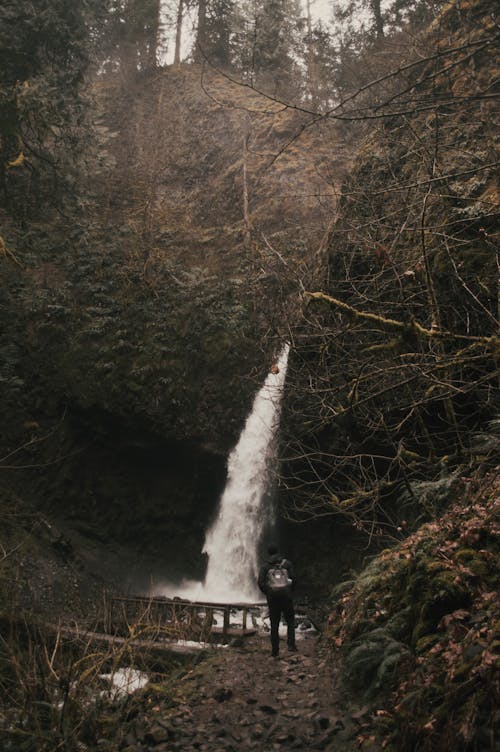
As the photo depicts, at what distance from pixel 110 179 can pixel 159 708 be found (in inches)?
888

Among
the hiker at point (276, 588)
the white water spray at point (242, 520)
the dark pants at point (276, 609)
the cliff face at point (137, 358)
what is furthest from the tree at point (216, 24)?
the dark pants at point (276, 609)

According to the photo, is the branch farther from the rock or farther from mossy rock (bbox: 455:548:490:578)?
the rock

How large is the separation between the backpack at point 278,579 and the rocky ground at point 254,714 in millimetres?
946

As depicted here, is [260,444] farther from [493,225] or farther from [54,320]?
[493,225]

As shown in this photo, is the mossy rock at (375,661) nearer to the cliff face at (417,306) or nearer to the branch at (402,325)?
the cliff face at (417,306)

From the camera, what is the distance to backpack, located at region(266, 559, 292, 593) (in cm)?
718

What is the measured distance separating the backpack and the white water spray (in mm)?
6492

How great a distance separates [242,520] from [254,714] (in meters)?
9.60

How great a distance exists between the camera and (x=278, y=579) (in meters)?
7.23

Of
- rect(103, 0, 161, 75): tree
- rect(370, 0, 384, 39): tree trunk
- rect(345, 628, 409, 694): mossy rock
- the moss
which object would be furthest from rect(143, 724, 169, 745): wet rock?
rect(103, 0, 161, 75): tree

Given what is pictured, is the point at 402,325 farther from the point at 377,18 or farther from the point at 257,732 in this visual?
the point at 377,18

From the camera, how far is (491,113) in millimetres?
9453

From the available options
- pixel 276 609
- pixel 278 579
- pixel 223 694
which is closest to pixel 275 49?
pixel 278 579

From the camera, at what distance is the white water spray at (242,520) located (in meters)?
14.1
